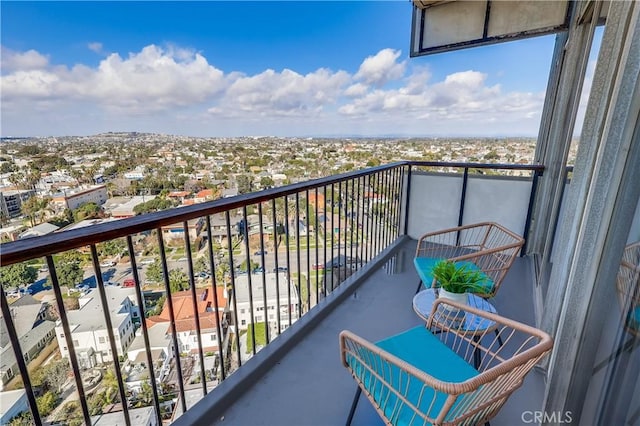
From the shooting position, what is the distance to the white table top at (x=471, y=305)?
162cm

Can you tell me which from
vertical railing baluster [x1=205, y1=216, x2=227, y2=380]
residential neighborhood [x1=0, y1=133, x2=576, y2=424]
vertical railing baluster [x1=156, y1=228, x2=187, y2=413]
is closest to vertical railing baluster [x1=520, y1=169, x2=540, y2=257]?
residential neighborhood [x1=0, y1=133, x2=576, y2=424]

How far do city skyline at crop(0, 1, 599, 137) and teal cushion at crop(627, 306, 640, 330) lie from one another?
16.1 feet

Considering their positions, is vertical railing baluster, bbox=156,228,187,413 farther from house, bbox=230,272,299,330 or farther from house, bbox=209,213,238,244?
house, bbox=230,272,299,330

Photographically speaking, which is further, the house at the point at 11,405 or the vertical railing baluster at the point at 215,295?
the vertical railing baluster at the point at 215,295

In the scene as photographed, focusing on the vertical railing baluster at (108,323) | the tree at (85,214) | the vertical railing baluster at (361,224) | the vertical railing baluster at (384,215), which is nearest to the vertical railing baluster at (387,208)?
the vertical railing baluster at (384,215)

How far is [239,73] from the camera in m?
15.5

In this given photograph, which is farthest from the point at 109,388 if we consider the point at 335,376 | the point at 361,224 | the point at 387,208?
the point at 387,208

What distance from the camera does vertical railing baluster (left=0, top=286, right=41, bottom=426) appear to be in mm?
877

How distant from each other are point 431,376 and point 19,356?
1.42 m

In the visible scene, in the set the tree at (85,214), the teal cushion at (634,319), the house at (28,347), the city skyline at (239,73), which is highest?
the city skyline at (239,73)

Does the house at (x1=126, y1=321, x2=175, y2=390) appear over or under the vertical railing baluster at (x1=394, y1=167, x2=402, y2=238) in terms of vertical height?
under

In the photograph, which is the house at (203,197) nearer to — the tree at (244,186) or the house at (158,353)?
the tree at (244,186)

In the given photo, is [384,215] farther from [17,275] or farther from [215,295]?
[17,275]

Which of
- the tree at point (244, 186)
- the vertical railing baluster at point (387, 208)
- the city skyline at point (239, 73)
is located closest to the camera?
the tree at point (244, 186)
